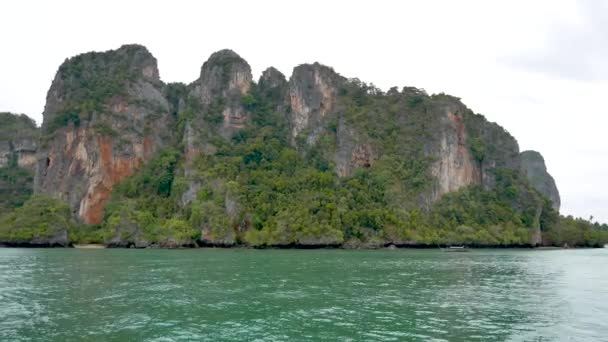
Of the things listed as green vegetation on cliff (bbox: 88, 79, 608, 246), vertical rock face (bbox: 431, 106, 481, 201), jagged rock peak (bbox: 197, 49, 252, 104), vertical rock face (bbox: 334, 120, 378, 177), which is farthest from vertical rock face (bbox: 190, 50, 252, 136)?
vertical rock face (bbox: 431, 106, 481, 201)

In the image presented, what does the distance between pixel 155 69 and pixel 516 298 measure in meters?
130

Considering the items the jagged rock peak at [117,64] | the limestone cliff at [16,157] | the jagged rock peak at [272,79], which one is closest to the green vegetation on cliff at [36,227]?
the limestone cliff at [16,157]

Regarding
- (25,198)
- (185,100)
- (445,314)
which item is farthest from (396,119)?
(445,314)

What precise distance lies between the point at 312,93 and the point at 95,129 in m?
55.2

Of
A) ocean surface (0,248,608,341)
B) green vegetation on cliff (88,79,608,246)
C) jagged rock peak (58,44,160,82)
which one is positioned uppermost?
jagged rock peak (58,44,160,82)

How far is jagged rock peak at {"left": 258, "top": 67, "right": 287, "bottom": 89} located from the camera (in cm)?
14900

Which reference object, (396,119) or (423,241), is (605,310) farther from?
(396,119)

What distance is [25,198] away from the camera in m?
125

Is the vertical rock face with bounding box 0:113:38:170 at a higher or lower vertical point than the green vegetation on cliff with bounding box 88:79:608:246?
higher

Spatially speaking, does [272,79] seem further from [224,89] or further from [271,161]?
[271,161]

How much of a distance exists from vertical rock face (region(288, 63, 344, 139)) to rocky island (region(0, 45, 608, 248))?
320 millimetres

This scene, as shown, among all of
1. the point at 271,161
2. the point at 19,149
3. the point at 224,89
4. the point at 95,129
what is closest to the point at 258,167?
the point at 271,161

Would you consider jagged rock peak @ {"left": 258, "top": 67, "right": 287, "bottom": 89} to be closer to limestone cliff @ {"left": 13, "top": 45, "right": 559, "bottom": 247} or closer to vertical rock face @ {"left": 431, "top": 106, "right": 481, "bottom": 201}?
limestone cliff @ {"left": 13, "top": 45, "right": 559, "bottom": 247}

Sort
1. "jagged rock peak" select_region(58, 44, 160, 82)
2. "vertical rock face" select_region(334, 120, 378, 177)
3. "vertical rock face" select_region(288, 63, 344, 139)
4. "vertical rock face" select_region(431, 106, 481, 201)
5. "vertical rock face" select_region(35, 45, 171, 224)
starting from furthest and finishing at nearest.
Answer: "jagged rock peak" select_region(58, 44, 160, 82), "vertical rock face" select_region(288, 63, 344, 139), "vertical rock face" select_region(334, 120, 378, 177), "vertical rock face" select_region(35, 45, 171, 224), "vertical rock face" select_region(431, 106, 481, 201)
